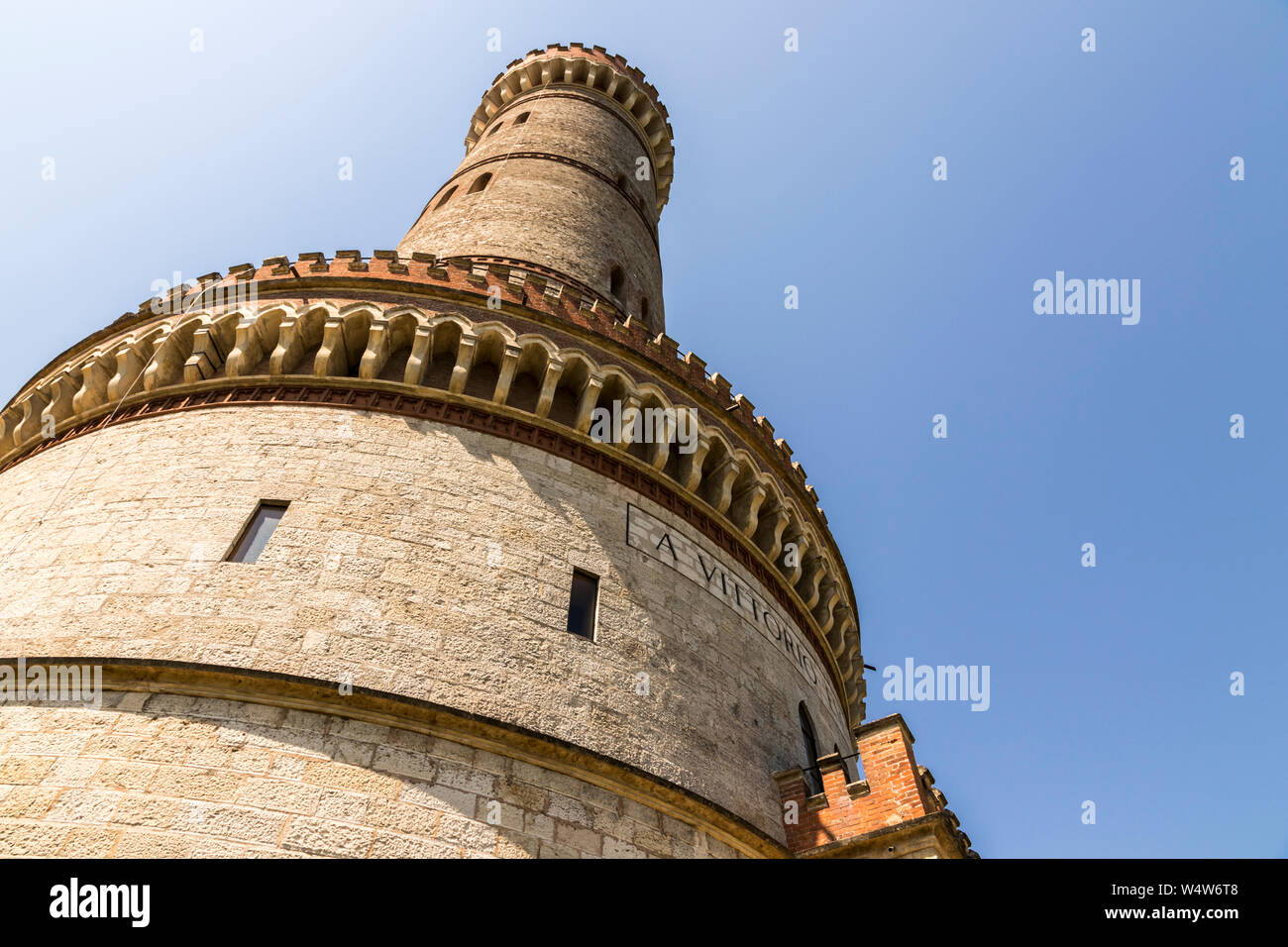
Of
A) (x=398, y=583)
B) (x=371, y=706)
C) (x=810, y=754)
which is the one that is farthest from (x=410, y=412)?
(x=810, y=754)

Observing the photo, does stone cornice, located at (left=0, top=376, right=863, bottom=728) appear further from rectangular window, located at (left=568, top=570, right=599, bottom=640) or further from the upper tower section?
the upper tower section

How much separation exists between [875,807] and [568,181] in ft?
41.1

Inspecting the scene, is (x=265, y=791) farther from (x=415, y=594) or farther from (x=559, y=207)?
(x=559, y=207)

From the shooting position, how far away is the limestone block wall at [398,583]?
244 inches

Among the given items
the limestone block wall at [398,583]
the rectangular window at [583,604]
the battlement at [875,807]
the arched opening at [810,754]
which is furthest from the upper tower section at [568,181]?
the battlement at [875,807]

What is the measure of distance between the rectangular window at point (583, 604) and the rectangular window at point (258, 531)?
95.4 inches

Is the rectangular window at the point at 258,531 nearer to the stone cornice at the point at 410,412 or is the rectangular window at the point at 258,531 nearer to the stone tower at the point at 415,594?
the stone tower at the point at 415,594

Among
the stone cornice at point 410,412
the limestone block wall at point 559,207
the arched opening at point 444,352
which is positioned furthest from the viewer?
the limestone block wall at point 559,207

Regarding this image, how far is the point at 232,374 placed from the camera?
29.0 ft

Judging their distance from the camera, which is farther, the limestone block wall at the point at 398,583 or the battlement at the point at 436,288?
the battlement at the point at 436,288

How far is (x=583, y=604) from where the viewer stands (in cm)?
754
